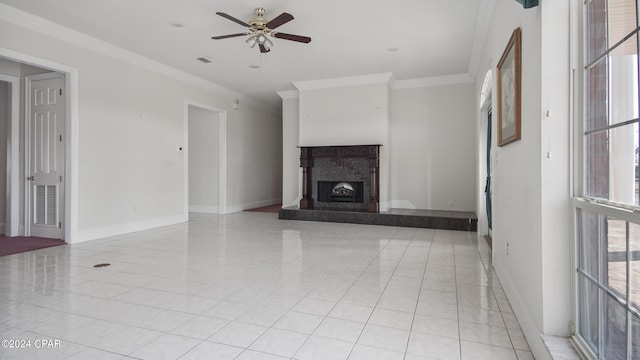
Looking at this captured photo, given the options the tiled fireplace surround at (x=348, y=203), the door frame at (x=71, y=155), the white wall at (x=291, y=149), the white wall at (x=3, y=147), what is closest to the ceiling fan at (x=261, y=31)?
the door frame at (x=71, y=155)

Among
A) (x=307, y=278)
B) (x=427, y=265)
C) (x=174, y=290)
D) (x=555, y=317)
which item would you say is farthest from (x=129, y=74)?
(x=555, y=317)

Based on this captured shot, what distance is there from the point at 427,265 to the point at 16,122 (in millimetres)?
6552

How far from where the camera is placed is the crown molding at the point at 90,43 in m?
4.32

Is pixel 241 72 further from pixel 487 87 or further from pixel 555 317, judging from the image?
pixel 555 317

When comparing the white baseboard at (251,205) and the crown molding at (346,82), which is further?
the white baseboard at (251,205)

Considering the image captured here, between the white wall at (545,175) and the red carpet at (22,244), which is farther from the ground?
the white wall at (545,175)

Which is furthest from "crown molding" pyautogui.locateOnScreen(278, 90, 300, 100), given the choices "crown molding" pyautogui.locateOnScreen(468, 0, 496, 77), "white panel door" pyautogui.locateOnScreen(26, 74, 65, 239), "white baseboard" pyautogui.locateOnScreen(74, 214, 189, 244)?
"white panel door" pyautogui.locateOnScreen(26, 74, 65, 239)

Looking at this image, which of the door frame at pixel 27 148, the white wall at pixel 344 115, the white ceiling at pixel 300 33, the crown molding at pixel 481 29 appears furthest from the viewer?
the white wall at pixel 344 115

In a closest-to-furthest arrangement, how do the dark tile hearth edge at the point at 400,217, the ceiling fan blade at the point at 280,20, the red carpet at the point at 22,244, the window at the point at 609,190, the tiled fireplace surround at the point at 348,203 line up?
the window at the point at 609,190 < the ceiling fan blade at the point at 280,20 < the red carpet at the point at 22,244 < the dark tile hearth edge at the point at 400,217 < the tiled fireplace surround at the point at 348,203

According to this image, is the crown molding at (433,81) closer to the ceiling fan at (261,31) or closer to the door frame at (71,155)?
the ceiling fan at (261,31)

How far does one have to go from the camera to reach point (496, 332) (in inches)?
88.4

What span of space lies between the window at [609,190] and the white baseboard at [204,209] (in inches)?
306

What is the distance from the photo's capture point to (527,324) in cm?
215

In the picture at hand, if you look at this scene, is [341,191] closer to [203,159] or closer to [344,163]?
[344,163]
